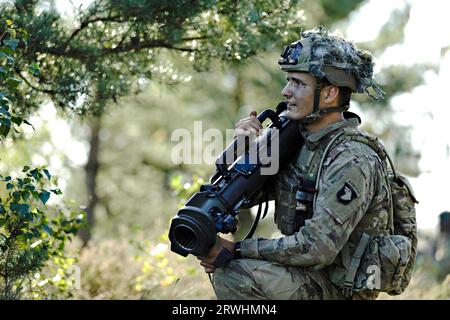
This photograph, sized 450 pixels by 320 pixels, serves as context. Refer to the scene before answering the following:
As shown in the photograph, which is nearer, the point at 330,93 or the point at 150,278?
the point at 330,93

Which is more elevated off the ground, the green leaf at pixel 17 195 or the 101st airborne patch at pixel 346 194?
the green leaf at pixel 17 195

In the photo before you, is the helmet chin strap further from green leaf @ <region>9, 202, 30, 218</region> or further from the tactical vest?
green leaf @ <region>9, 202, 30, 218</region>

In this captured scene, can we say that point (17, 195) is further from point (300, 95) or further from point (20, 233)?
point (300, 95)

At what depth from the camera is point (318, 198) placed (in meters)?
3.99

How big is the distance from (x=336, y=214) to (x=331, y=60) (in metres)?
0.92

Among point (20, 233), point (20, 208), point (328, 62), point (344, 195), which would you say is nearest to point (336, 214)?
point (344, 195)

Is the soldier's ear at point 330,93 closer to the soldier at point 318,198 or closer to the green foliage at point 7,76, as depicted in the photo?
the soldier at point 318,198

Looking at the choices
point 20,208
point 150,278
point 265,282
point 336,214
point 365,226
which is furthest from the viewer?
point 150,278

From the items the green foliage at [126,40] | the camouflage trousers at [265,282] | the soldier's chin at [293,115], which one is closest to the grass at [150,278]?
the green foliage at [126,40]

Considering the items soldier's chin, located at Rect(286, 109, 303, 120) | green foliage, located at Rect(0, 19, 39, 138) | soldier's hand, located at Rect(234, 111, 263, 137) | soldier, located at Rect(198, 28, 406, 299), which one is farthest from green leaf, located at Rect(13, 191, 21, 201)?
soldier's chin, located at Rect(286, 109, 303, 120)

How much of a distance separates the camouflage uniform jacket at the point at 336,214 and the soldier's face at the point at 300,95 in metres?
0.16

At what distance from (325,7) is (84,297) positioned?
24.5 feet

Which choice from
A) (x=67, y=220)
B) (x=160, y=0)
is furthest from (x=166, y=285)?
(x=160, y=0)

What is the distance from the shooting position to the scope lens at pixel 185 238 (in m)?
3.98
